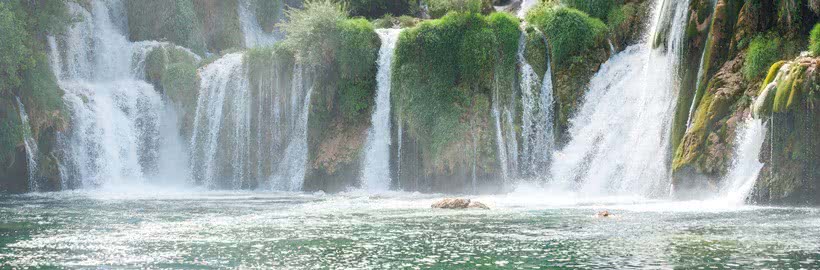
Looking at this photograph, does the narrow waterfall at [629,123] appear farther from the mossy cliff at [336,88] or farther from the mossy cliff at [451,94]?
the mossy cliff at [336,88]

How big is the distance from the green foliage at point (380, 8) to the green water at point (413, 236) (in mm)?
21152

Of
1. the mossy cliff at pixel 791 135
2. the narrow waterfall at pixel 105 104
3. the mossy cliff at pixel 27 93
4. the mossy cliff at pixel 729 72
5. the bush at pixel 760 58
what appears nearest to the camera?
the mossy cliff at pixel 791 135

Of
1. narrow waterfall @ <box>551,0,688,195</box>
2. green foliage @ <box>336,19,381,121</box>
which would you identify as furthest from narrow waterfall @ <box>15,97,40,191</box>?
narrow waterfall @ <box>551,0,688,195</box>

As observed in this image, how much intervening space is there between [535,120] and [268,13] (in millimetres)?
20760

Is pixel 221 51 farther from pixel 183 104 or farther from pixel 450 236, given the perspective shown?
pixel 450 236

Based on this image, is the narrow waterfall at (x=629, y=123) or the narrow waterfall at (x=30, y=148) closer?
the narrow waterfall at (x=629, y=123)

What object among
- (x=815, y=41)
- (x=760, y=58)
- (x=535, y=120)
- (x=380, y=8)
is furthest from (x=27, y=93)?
(x=815, y=41)

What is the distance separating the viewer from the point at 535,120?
38.4 metres

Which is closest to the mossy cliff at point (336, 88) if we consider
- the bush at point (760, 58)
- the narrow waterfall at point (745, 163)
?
the bush at point (760, 58)

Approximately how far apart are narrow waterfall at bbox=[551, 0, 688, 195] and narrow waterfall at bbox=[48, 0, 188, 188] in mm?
18164

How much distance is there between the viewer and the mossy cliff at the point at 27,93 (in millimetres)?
39062

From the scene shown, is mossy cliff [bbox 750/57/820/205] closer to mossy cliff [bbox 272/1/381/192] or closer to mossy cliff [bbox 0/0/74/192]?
mossy cliff [bbox 272/1/381/192]

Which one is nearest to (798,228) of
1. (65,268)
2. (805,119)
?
(805,119)

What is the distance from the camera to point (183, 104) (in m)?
45.2
